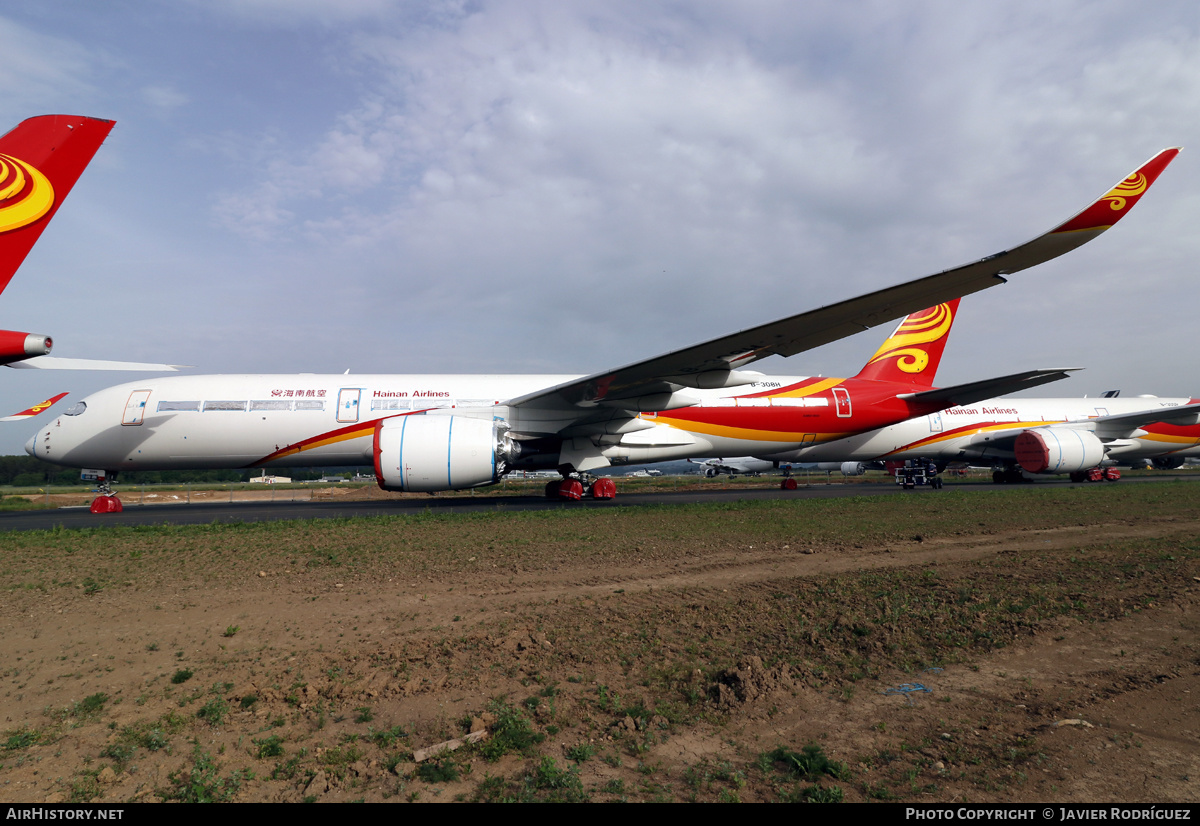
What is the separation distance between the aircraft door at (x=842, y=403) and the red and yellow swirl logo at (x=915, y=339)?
11.8 ft

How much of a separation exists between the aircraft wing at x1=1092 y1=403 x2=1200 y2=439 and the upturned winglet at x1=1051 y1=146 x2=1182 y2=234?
2138cm

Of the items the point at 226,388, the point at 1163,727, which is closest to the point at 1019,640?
the point at 1163,727

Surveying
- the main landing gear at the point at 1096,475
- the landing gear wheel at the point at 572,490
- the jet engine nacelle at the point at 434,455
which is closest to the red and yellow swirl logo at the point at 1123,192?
the jet engine nacelle at the point at 434,455

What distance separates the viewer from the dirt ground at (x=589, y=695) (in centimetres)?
233

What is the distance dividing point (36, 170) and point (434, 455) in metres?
6.98

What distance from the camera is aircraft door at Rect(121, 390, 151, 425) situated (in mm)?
14641

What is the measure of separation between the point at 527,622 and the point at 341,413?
12207 mm

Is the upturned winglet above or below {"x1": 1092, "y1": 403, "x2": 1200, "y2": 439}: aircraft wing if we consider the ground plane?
above

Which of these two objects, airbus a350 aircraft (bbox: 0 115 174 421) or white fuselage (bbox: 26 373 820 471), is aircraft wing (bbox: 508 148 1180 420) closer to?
white fuselage (bbox: 26 373 820 471)

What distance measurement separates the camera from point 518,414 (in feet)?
45.1

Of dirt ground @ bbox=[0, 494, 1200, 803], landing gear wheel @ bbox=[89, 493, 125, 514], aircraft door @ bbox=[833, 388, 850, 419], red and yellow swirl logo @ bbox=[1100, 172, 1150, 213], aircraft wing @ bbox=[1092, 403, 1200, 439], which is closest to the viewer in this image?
dirt ground @ bbox=[0, 494, 1200, 803]

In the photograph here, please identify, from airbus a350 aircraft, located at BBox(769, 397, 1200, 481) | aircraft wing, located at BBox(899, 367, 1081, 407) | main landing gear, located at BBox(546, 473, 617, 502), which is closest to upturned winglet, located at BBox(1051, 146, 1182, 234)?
aircraft wing, located at BBox(899, 367, 1081, 407)

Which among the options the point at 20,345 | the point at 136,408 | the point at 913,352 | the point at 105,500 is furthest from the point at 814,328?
the point at 105,500

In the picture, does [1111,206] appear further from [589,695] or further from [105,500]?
[105,500]
